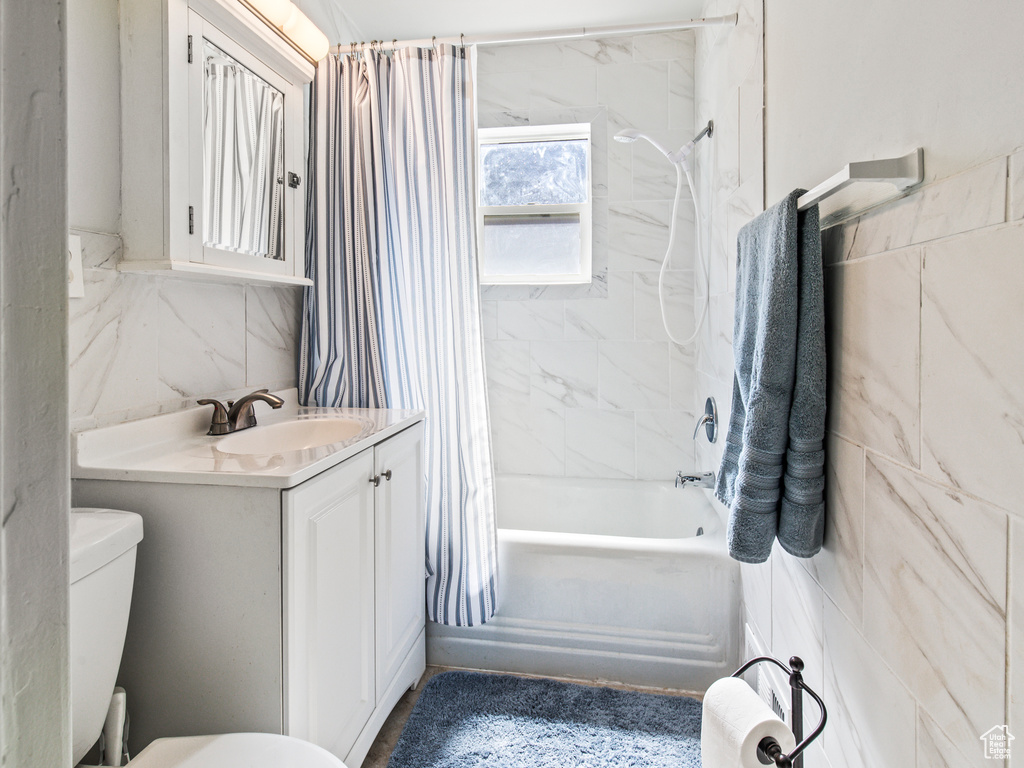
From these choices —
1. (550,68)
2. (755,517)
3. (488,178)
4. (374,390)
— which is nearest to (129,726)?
(374,390)

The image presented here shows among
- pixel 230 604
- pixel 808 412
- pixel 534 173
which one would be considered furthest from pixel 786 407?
pixel 534 173

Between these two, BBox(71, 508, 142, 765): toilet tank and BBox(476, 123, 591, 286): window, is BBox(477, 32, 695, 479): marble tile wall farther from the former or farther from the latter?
BBox(71, 508, 142, 765): toilet tank

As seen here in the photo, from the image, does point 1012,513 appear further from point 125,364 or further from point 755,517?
point 125,364

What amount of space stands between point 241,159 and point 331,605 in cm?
122

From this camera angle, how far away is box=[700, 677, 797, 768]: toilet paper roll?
3.09 feet

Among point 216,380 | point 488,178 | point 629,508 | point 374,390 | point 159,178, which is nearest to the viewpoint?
point 159,178

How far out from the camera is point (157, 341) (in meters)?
1.42

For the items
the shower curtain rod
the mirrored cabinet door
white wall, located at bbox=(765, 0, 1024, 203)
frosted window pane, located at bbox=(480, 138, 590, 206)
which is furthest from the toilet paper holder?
frosted window pane, located at bbox=(480, 138, 590, 206)

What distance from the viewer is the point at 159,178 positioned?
1.31 metres

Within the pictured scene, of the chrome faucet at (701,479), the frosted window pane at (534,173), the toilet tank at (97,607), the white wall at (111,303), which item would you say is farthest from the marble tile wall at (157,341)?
the chrome faucet at (701,479)

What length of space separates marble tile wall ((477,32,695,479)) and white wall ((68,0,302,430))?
1.38 m

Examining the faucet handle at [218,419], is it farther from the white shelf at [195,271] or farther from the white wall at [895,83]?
the white wall at [895,83]

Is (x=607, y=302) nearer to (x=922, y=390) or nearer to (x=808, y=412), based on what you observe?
(x=808, y=412)

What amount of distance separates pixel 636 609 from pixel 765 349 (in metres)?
1.13
